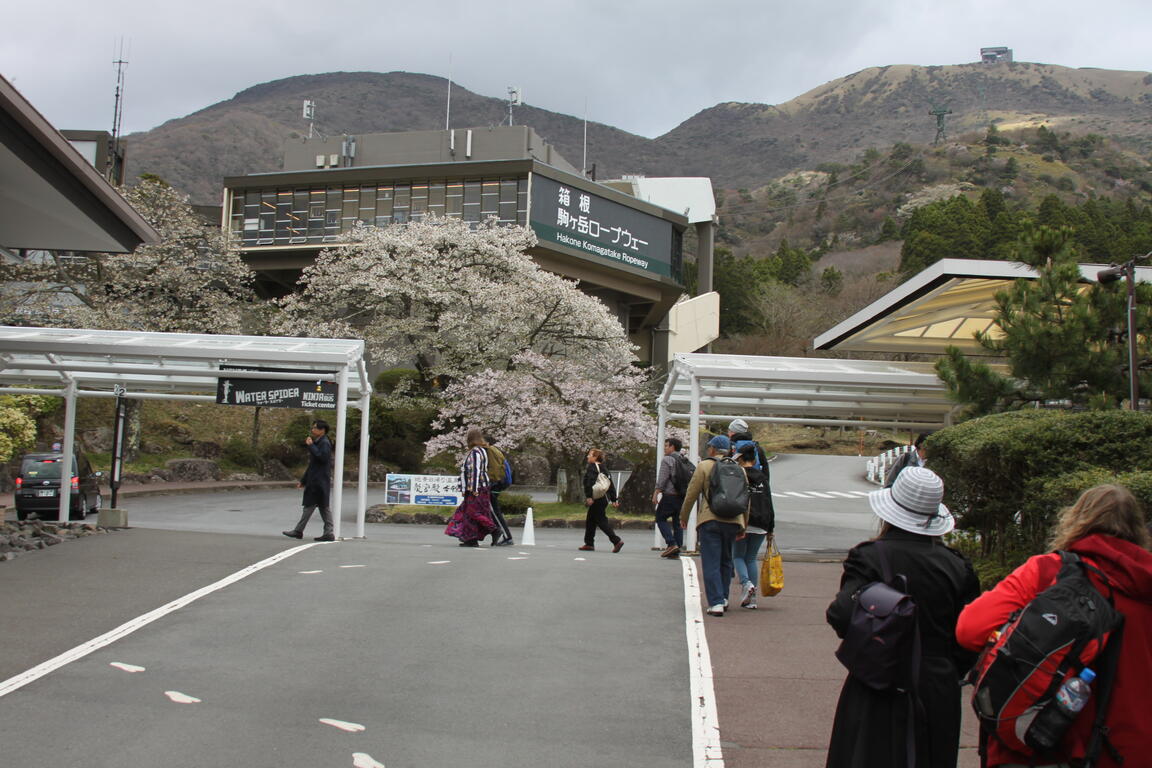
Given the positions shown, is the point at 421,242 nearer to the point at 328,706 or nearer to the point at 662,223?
the point at 662,223

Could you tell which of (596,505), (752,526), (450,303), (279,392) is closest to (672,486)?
(596,505)

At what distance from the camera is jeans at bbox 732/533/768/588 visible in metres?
9.55

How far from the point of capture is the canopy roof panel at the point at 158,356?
1378 centimetres

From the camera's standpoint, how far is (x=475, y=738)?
6.04 meters

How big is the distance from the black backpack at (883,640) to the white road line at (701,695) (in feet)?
6.68

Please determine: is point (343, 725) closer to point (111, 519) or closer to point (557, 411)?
point (111, 519)

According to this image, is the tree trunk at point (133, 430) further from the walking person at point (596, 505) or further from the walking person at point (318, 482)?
the walking person at point (596, 505)

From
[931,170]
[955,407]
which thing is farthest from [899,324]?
[931,170]

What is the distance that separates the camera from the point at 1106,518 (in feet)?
12.1

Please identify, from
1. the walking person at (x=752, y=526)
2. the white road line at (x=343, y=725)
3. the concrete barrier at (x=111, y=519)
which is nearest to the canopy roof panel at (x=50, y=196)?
the concrete barrier at (x=111, y=519)

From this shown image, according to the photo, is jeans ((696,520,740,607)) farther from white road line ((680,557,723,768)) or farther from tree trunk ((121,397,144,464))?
tree trunk ((121,397,144,464))

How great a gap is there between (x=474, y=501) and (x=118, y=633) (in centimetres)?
606

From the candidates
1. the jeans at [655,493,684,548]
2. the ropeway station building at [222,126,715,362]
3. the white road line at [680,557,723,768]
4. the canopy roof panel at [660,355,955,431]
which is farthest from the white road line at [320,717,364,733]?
the ropeway station building at [222,126,715,362]

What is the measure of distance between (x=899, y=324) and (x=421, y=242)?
2407cm
